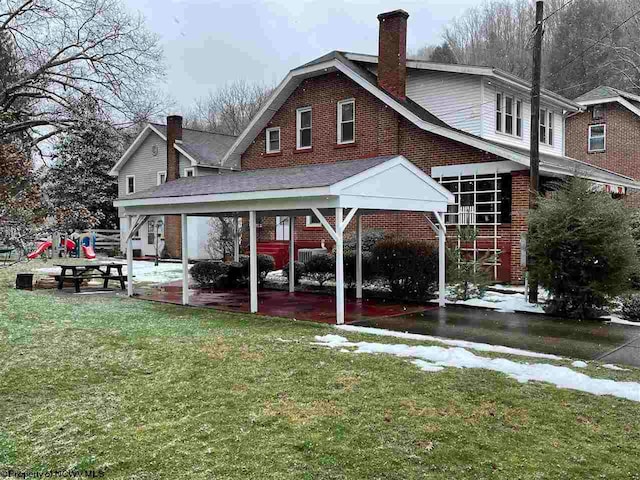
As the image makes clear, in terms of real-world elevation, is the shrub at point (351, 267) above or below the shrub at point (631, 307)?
above

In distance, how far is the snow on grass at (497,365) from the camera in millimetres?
5871

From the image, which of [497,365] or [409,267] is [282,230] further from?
[497,365]

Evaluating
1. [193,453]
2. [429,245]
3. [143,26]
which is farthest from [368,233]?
[143,26]

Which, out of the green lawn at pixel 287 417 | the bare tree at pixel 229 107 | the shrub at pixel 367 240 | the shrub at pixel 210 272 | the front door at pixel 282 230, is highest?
→ the bare tree at pixel 229 107

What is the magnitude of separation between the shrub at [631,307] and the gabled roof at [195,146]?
1876 centimetres

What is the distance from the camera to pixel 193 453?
4.22m

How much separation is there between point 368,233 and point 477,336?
8845mm

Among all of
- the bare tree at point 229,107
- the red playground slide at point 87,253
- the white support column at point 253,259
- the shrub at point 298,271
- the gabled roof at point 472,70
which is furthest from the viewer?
the bare tree at point 229,107

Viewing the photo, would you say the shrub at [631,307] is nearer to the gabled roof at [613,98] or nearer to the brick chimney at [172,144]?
the gabled roof at [613,98]

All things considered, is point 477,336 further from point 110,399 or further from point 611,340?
point 110,399

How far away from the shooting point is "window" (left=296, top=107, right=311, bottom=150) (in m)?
20.9

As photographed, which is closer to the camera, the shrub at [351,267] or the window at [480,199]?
the shrub at [351,267]

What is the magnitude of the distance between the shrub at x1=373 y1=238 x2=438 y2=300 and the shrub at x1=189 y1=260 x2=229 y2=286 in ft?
16.2

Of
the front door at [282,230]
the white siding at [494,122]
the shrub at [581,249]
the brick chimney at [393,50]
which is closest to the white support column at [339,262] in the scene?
the shrub at [581,249]
